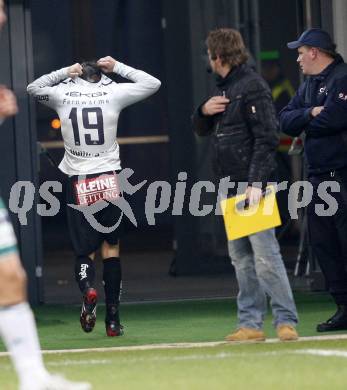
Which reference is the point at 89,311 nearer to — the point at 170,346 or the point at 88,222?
the point at 88,222

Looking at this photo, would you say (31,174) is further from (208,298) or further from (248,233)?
(248,233)

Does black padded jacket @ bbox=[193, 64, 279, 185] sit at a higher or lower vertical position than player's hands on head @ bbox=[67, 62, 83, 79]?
lower

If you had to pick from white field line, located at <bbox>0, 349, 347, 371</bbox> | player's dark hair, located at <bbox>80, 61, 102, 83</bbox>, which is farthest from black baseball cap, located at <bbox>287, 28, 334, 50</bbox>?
white field line, located at <bbox>0, 349, 347, 371</bbox>

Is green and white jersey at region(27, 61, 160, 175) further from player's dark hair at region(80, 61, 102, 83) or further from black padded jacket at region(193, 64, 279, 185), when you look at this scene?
black padded jacket at region(193, 64, 279, 185)

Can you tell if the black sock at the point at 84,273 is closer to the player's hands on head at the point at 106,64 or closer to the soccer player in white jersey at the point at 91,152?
the soccer player in white jersey at the point at 91,152

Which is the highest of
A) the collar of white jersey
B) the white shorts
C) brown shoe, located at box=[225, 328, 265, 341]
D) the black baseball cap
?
the black baseball cap

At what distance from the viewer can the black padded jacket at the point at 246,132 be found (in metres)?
9.69

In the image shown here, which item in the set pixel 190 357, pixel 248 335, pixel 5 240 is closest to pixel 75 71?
pixel 248 335

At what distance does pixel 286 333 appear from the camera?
9.80 meters

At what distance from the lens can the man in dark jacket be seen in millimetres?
9711

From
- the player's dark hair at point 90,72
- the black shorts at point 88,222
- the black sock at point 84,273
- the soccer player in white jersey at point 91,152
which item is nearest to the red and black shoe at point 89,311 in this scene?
the soccer player in white jersey at point 91,152

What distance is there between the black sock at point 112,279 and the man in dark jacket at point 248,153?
4.59 ft

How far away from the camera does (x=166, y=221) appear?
777 inches

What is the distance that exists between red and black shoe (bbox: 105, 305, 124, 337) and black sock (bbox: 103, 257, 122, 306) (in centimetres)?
5
